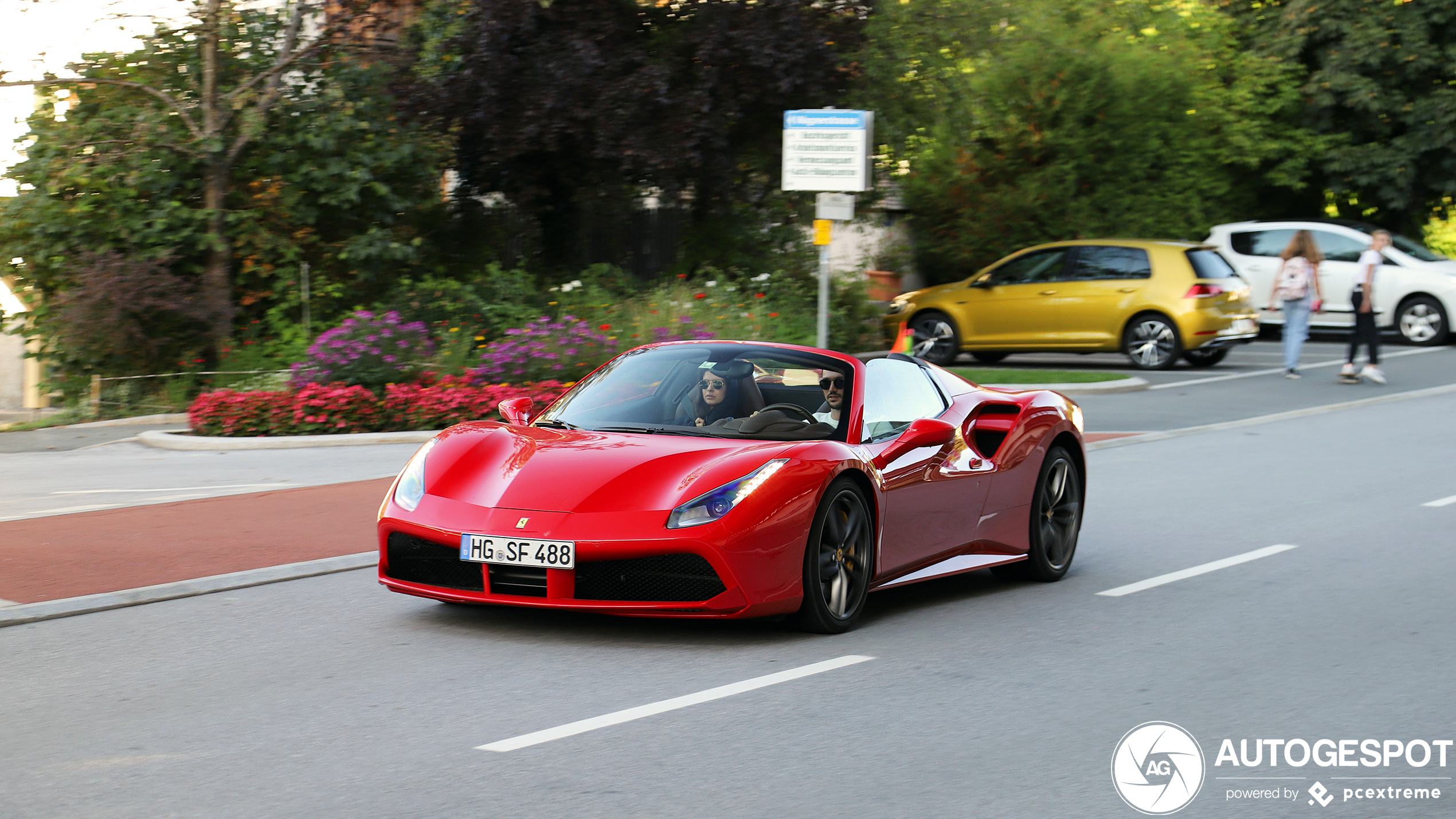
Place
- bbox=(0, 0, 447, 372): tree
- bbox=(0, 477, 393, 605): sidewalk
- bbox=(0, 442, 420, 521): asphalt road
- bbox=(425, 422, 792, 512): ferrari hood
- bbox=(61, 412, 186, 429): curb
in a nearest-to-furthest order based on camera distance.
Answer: bbox=(425, 422, 792, 512): ferrari hood, bbox=(0, 477, 393, 605): sidewalk, bbox=(0, 442, 420, 521): asphalt road, bbox=(61, 412, 186, 429): curb, bbox=(0, 0, 447, 372): tree

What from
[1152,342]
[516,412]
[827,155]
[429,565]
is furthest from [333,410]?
[1152,342]

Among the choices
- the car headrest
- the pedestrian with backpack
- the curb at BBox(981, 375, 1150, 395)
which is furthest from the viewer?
the pedestrian with backpack

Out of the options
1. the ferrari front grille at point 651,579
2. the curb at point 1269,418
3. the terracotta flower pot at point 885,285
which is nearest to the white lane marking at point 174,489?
the ferrari front grille at point 651,579

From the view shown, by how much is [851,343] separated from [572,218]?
4440mm

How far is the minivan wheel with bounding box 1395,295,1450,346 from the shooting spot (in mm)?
26422

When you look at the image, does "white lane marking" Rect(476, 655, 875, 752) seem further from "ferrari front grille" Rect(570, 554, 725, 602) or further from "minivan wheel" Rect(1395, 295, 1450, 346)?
"minivan wheel" Rect(1395, 295, 1450, 346)

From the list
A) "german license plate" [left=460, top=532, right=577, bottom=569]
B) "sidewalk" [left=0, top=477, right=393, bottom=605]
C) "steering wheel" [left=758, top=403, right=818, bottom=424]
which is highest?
"steering wheel" [left=758, top=403, right=818, bottom=424]

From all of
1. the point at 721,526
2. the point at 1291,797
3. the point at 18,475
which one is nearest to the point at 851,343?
the point at 18,475

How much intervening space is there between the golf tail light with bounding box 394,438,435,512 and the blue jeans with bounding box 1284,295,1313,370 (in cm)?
1599

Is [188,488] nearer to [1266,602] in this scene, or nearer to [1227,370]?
[1266,602]

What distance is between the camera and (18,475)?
1236cm

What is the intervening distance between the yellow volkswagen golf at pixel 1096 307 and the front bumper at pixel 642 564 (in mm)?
16681

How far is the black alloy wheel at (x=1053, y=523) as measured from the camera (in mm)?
8281

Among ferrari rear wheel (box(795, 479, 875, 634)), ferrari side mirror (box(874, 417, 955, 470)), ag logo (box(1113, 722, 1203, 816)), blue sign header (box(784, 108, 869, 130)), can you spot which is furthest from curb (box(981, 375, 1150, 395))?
ag logo (box(1113, 722, 1203, 816))
